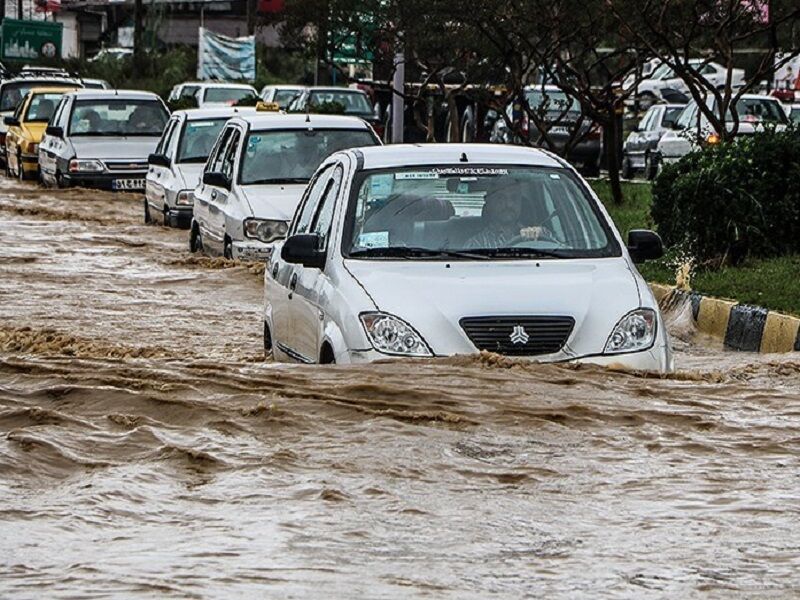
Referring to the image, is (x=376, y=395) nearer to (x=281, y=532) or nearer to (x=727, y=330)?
(x=281, y=532)

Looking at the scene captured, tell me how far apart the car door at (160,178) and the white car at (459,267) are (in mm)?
11314

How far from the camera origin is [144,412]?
8.98m

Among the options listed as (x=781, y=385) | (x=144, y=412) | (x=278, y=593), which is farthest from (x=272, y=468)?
(x=781, y=385)

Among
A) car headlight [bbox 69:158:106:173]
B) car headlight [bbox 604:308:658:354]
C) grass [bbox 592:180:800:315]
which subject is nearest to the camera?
car headlight [bbox 604:308:658:354]

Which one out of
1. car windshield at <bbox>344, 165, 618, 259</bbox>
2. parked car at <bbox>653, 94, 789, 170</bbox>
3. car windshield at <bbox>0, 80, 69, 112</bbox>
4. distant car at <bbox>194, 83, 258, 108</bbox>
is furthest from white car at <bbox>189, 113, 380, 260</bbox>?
distant car at <bbox>194, 83, 258, 108</bbox>

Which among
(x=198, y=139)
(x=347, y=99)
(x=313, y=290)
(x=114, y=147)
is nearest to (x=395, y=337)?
(x=313, y=290)

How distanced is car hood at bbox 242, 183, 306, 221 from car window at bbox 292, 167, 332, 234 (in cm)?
522

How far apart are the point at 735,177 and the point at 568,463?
810 centimetres

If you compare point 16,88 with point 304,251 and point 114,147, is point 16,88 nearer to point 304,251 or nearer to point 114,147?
point 114,147

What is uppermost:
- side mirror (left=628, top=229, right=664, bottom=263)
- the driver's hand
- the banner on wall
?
the banner on wall

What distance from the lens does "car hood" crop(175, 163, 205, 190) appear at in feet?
71.1

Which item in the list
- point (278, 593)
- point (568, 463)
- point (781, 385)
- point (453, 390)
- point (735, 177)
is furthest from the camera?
point (735, 177)

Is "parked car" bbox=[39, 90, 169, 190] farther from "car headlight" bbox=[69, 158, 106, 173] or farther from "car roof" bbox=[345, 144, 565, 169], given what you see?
"car roof" bbox=[345, 144, 565, 169]

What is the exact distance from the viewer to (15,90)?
128 ft
